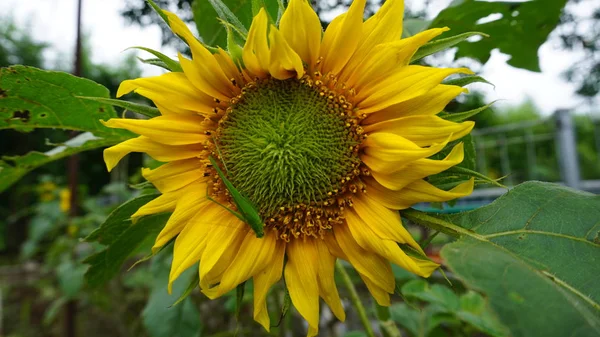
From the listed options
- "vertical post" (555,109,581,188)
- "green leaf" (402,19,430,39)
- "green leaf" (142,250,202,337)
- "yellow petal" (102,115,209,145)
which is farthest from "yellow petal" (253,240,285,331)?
"vertical post" (555,109,581,188)

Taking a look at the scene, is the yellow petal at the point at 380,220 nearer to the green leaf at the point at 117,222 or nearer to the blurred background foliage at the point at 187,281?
the blurred background foliage at the point at 187,281

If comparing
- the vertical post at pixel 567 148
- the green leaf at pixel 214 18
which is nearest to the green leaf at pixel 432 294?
the green leaf at pixel 214 18

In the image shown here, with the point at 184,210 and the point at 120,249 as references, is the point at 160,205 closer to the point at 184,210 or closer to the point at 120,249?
the point at 184,210

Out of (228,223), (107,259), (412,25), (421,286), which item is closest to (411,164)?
(228,223)

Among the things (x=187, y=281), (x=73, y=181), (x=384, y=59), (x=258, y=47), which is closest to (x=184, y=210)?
(x=258, y=47)

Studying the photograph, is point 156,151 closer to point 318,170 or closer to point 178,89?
point 178,89

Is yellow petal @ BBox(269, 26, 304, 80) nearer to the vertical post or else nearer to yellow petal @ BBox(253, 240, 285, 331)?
yellow petal @ BBox(253, 240, 285, 331)
